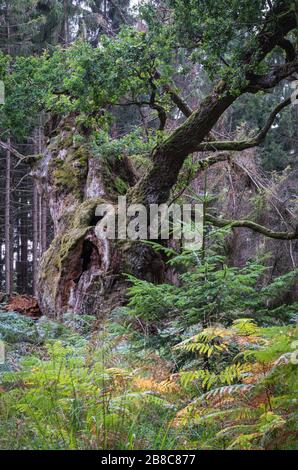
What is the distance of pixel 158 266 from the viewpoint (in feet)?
31.7

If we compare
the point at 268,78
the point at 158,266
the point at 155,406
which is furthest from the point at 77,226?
the point at 155,406

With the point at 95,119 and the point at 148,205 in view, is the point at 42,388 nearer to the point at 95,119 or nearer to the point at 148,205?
the point at 148,205

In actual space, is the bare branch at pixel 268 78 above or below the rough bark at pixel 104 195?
above

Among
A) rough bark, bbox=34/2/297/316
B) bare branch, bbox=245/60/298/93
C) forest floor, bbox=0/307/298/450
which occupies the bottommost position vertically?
forest floor, bbox=0/307/298/450

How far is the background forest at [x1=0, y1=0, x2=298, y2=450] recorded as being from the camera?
9.61 feet

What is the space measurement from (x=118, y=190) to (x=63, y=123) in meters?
2.58

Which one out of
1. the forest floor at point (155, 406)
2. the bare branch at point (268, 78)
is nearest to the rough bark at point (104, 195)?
the bare branch at point (268, 78)

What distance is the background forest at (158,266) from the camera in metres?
2.93

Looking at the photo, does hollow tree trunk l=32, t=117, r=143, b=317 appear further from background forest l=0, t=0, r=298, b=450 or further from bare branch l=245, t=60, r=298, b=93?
bare branch l=245, t=60, r=298, b=93

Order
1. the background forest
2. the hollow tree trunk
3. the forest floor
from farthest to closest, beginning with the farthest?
1. the hollow tree trunk
2. the background forest
3. the forest floor

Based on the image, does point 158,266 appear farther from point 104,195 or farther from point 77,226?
point 104,195

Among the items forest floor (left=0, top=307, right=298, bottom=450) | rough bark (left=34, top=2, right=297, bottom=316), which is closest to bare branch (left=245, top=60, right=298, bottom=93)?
rough bark (left=34, top=2, right=297, bottom=316)

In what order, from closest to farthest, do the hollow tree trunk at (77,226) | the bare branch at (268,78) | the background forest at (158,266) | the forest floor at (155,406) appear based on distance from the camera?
the forest floor at (155,406) < the background forest at (158,266) < the bare branch at (268,78) < the hollow tree trunk at (77,226)

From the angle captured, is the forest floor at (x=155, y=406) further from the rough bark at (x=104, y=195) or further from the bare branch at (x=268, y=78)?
the bare branch at (x=268, y=78)
